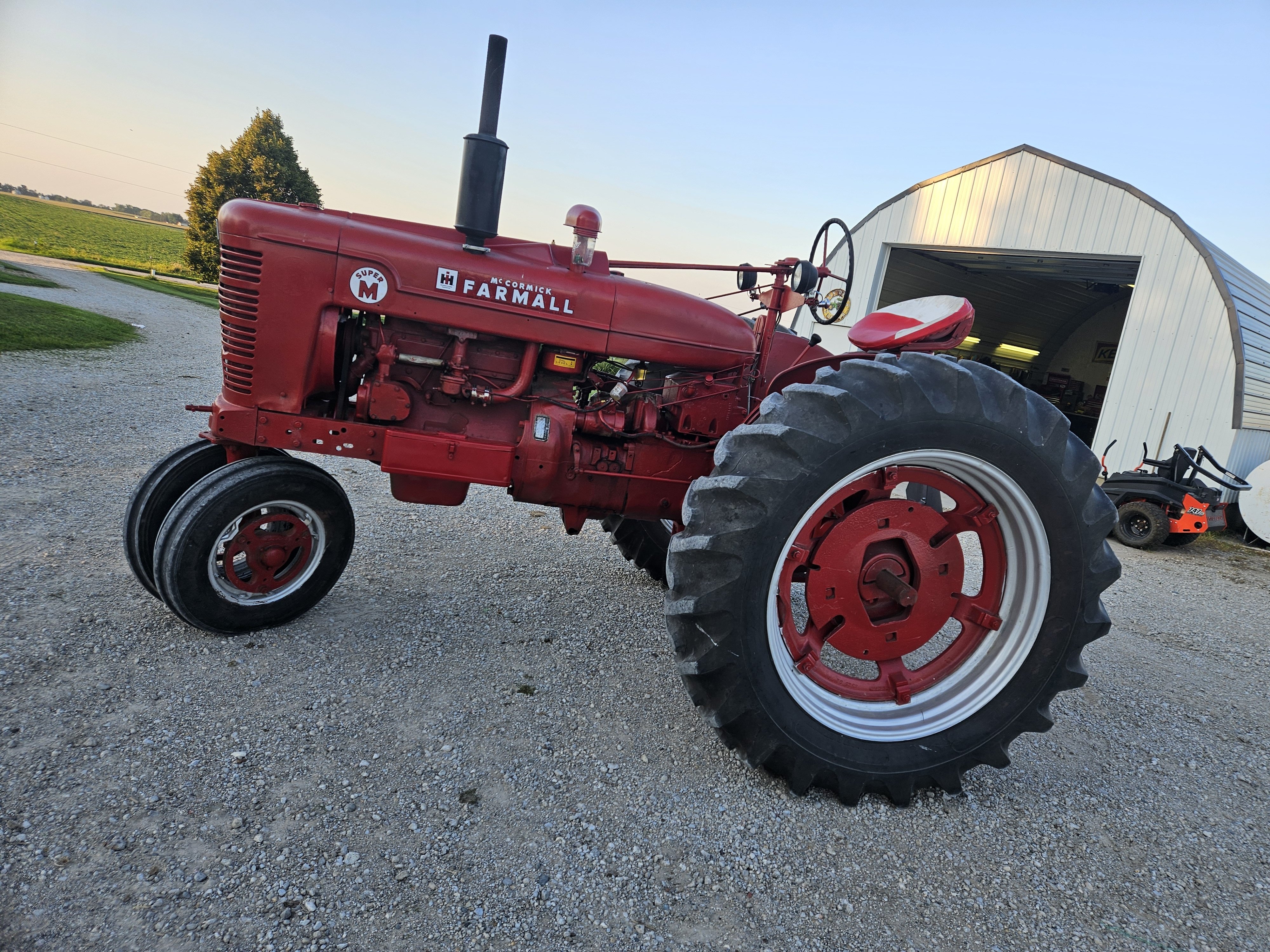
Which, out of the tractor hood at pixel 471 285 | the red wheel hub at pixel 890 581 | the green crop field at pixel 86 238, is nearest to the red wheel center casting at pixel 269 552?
the tractor hood at pixel 471 285

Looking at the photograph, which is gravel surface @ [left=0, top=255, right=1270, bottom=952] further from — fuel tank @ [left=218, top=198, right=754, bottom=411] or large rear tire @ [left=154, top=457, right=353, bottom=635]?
fuel tank @ [left=218, top=198, right=754, bottom=411]

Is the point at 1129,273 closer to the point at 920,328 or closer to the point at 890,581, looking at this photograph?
the point at 920,328

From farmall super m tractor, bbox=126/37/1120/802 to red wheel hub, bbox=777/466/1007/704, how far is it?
0.04 feet

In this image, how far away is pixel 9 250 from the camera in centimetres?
2447

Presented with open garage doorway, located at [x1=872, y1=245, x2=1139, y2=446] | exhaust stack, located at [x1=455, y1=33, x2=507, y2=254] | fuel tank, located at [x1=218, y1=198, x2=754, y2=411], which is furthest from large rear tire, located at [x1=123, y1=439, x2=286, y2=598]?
open garage doorway, located at [x1=872, y1=245, x2=1139, y2=446]

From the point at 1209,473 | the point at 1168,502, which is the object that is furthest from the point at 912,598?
the point at 1209,473

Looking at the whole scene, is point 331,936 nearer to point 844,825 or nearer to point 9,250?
point 844,825

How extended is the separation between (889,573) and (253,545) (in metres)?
2.34

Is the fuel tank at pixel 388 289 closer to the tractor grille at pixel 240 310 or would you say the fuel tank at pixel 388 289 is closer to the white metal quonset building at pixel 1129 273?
the tractor grille at pixel 240 310

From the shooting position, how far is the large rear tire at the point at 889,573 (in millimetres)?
2180

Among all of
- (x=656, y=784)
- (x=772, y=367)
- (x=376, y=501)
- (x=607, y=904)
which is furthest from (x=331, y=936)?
(x=376, y=501)

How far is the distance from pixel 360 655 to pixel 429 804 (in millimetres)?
922

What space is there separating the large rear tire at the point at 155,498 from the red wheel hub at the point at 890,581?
2103mm

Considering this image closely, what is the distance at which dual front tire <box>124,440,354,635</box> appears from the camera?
2617 mm
